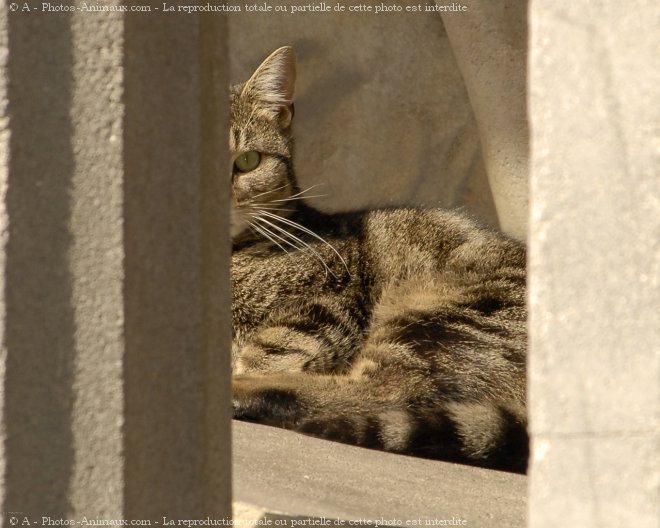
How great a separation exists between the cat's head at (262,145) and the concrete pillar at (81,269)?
2163mm

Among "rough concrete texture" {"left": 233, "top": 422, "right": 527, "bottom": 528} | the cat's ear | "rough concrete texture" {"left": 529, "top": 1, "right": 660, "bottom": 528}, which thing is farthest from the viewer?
the cat's ear

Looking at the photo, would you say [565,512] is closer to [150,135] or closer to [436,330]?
[150,135]

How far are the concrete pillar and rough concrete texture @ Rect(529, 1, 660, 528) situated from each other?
0.49m

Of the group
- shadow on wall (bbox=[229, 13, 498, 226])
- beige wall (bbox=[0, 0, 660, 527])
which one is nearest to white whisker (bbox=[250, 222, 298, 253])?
shadow on wall (bbox=[229, 13, 498, 226])

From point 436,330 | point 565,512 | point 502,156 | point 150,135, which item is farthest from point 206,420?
point 502,156

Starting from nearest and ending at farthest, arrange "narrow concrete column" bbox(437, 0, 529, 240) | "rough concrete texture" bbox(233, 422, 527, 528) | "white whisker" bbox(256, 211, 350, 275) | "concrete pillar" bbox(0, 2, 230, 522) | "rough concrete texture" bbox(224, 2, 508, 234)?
"concrete pillar" bbox(0, 2, 230, 522) → "rough concrete texture" bbox(233, 422, 527, 528) → "white whisker" bbox(256, 211, 350, 275) → "narrow concrete column" bbox(437, 0, 529, 240) → "rough concrete texture" bbox(224, 2, 508, 234)

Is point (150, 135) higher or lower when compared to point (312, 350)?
higher

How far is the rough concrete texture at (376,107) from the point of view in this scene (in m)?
4.91

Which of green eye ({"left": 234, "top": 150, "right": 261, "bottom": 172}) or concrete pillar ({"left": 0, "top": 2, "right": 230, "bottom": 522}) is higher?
green eye ({"left": 234, "top": 150, "right": 261, "bottom": 172})

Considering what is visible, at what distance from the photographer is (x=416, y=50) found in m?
4.93

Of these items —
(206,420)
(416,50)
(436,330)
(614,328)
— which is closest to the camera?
(614,328)

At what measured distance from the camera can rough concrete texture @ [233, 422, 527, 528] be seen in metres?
1.82

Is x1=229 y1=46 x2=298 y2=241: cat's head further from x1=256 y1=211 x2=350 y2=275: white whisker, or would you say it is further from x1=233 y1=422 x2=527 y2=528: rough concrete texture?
x1=233 y1=422 x2=527 y2=528: rough concrete texture

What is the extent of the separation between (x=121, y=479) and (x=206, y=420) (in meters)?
0.14
